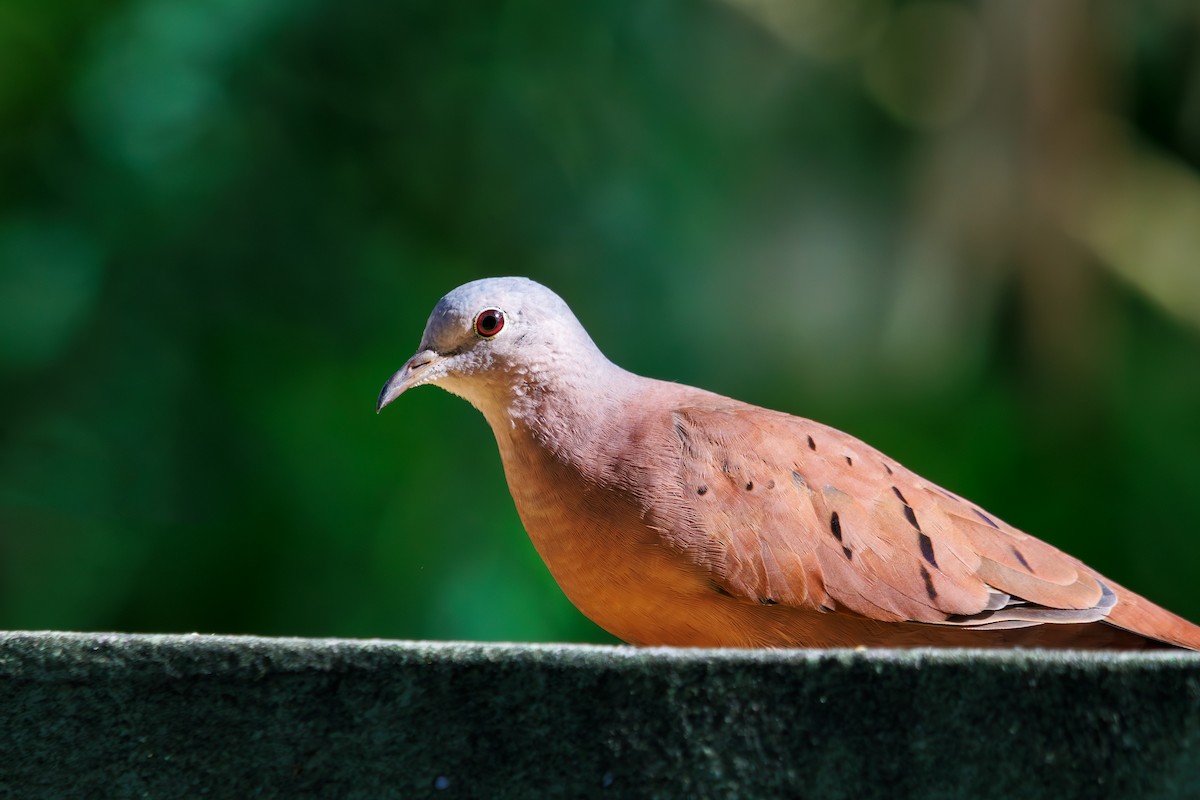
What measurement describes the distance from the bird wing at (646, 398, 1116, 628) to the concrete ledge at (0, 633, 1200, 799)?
1.14 metres

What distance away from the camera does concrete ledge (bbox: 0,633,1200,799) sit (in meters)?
1.50

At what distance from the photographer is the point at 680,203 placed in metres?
8.55

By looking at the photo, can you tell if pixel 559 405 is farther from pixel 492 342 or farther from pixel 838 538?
pixel 838 538

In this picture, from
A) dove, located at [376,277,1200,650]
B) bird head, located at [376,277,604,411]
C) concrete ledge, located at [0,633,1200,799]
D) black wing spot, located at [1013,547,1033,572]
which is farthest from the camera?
bird head, located at [376,277,604,411]

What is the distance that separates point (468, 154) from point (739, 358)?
2.33 metres

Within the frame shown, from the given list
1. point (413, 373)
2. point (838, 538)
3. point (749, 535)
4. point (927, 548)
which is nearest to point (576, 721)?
point (749, 535)

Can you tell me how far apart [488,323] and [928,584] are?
1.22 metres

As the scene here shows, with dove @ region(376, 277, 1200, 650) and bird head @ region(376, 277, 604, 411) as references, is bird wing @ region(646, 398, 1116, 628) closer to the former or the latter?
dove @ region(376, 277, 1200, 650)

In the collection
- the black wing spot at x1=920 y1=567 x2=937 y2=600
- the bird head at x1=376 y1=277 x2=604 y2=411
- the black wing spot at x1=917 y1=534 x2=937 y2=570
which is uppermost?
→ the bird head at x1=376 y1=277 x2=604 y2=411

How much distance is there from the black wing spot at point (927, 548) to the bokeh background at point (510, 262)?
4991mm

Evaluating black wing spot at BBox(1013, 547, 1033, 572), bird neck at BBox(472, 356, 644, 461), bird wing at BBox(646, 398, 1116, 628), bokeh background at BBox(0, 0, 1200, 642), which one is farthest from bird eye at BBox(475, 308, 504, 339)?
bokeh background at BBox(0, 0, 1200, 642)

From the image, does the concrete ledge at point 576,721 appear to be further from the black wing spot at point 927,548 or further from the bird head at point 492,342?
the bird head at point 492,342

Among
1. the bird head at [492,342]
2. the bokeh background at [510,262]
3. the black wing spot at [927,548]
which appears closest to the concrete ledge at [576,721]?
the black wing spot at [927,548]

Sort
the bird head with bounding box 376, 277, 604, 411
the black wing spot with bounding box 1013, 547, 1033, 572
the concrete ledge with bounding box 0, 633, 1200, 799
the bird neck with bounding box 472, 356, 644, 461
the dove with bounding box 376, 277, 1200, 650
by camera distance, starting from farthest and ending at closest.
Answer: the bird head with bounding box 376, 277, 604, 411 → the bird neck with bounding box 472, 356, 644, 461 → the black wing spot with bounding box 1013, 547, 1033, 572 → the dove with bounding box 376, 277, 1200, 650 → the concrete ledge with bounding box 0, 633, 1200, 799
